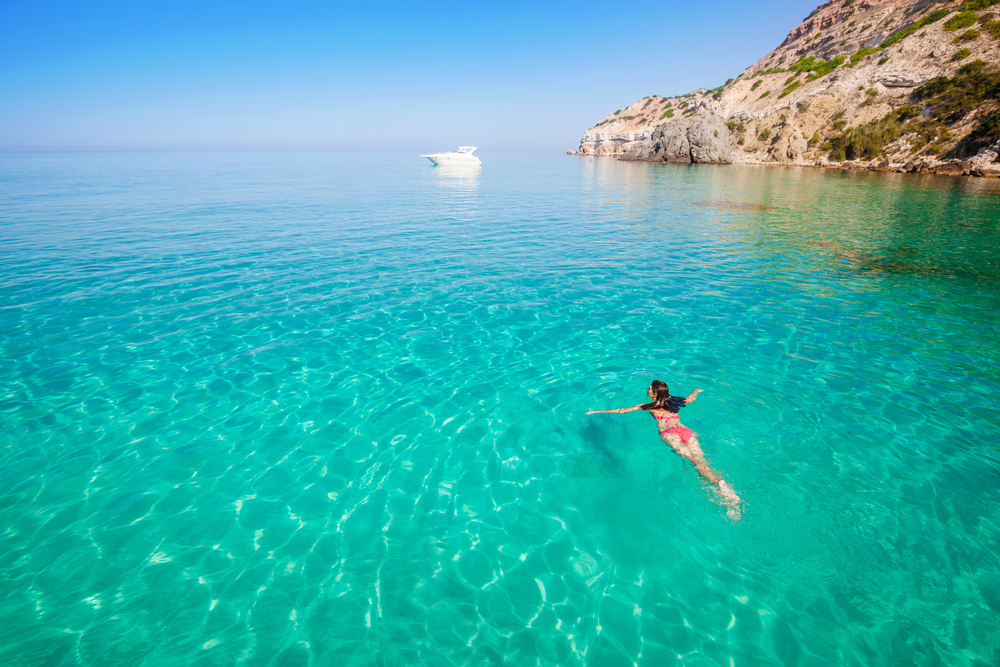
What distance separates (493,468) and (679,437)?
301 centimetres

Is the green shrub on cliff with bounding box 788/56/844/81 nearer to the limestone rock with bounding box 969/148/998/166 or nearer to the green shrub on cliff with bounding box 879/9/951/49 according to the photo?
the green shrub on cliff with bounding box 879/9/951/49

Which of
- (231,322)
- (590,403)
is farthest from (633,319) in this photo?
(231,322)

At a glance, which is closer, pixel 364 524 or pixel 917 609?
pixel 917 609

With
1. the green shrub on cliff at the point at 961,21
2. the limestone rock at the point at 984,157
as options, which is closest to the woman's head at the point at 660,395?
the limestone rock at the point at 984,157

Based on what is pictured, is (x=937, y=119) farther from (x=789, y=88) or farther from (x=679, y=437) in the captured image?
(x=679, y=437)

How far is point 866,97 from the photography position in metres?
62.6

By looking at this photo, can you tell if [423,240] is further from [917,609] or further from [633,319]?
[917,609]

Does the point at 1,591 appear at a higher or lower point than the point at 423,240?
lower

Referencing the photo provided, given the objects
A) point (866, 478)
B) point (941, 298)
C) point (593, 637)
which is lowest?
point (593, 637)

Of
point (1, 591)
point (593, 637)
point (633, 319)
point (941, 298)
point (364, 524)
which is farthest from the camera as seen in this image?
point (941, 298)

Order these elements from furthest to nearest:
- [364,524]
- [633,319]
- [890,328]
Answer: [633,319] → [890,328] → [364,524]

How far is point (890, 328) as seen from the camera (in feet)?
37.3

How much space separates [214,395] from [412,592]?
20.5 ft

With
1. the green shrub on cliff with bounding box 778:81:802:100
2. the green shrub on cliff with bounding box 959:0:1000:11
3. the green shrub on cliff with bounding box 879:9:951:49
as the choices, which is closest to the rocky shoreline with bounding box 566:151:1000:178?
the green shrub on cliff with bounding box 778:81:802:100
